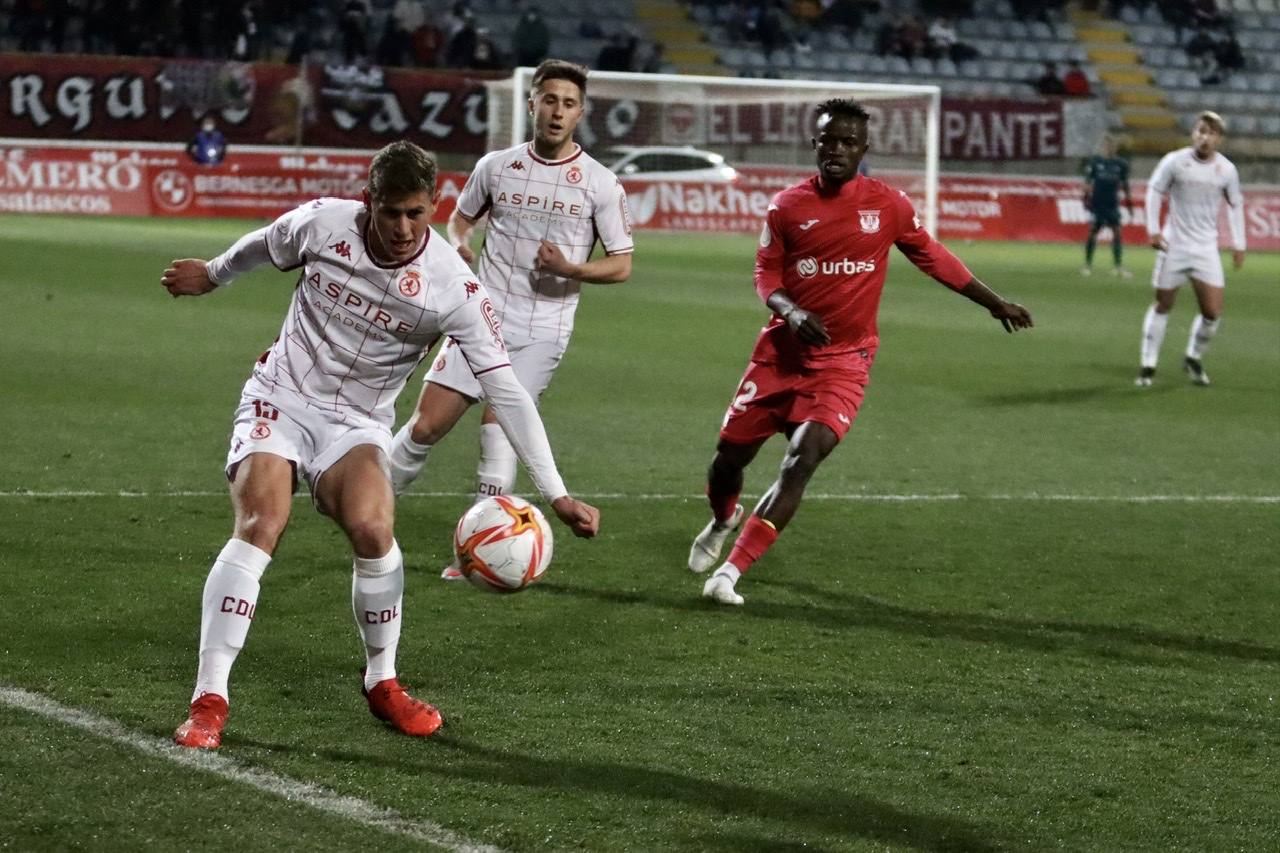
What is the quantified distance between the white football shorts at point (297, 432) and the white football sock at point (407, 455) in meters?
2.21

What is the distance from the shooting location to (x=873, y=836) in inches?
166

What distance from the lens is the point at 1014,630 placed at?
6.45 meters

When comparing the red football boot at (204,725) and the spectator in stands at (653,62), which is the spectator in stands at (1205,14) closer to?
the spectator in stands at (653,62)

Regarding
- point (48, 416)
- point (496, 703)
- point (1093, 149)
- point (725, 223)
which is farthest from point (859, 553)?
point (1093, 149)

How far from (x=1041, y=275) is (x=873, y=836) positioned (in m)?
21.2

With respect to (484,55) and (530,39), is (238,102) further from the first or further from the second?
(530,39)

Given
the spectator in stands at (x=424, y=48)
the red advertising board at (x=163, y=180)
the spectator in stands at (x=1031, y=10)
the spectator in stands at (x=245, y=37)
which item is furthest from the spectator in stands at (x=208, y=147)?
the spectator in stands at (x=1031, y=10)

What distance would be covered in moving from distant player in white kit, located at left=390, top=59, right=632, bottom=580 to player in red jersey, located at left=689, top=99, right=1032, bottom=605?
2.34 ft

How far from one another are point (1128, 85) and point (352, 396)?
38.1 m

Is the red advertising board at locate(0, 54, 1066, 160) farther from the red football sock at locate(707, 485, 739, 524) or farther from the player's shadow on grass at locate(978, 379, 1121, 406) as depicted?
the red football sock at locate(707, 485, 739, 524)

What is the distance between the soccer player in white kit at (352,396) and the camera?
15.6 ft

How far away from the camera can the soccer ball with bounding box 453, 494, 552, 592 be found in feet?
16.4

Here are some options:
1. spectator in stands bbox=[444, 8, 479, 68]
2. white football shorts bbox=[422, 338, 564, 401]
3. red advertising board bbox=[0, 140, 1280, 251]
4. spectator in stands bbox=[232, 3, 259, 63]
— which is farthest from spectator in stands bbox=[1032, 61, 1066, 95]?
white football shorts bbox=[422, 338, 564, 401]

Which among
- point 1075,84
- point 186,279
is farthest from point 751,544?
point 1075,84
